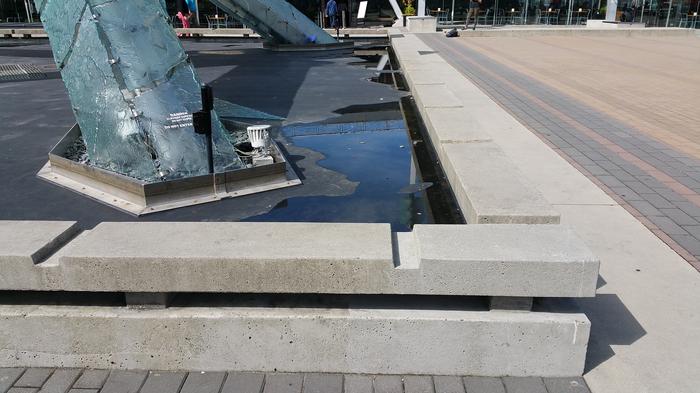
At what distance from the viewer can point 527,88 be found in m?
11.9

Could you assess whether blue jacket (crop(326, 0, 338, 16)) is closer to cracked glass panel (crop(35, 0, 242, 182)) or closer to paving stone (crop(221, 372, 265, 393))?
cracked glass panel (crop(35, 0, 242, 182))

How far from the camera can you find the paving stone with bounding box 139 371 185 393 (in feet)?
Answer: 9.74

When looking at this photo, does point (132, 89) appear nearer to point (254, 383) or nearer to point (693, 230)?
point (254, 383)

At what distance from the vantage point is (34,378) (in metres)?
3.08

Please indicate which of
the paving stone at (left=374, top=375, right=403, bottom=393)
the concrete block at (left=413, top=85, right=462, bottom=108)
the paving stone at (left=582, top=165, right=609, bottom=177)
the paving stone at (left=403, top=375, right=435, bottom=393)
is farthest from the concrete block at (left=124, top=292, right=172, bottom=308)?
the concrete block at (left=413, top=85, right=462, bottom=108)

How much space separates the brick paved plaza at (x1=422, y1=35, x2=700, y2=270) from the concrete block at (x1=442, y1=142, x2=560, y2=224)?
1.37m

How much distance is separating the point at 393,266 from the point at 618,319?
161 cm

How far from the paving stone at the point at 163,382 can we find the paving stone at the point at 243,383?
27cm

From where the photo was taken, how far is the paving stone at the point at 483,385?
9.55 feet

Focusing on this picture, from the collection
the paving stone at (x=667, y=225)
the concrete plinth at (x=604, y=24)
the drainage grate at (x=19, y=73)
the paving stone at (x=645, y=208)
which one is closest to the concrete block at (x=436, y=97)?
the paving stone at (x=645, y=208)

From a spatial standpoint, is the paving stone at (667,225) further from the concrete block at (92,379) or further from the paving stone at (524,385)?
the concrete block at (92,379)

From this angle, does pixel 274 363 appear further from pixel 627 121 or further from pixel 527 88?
pixel 527 88

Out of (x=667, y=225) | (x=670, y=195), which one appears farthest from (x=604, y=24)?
(x=667, y=225)

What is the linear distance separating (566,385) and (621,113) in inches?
311
